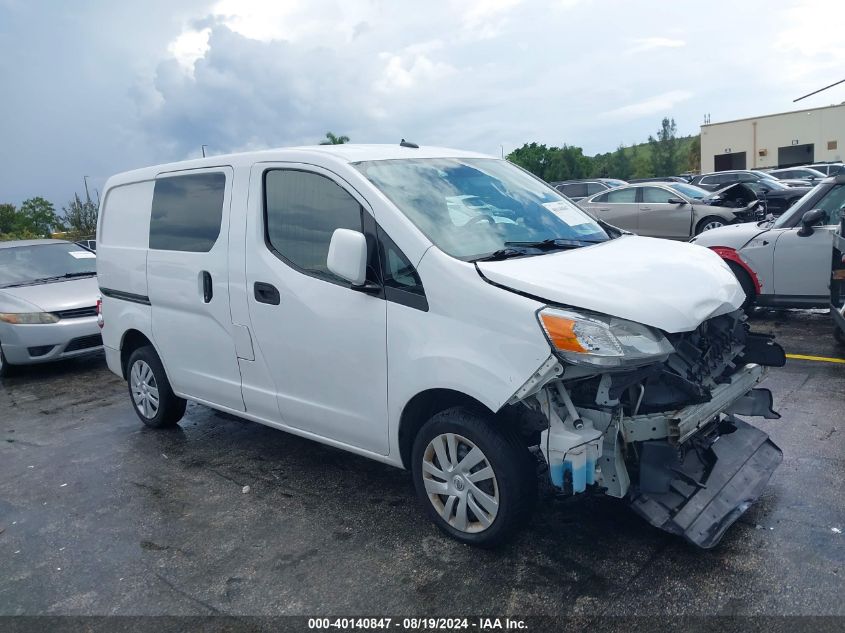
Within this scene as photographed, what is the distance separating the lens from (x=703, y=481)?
3428 mm

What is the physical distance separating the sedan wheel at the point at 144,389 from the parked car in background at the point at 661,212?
442 inches

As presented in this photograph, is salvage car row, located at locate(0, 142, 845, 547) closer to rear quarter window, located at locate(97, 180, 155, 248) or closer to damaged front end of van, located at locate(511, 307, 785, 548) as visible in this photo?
damaged front end of van, located at locate(511, 307, 785, 548)

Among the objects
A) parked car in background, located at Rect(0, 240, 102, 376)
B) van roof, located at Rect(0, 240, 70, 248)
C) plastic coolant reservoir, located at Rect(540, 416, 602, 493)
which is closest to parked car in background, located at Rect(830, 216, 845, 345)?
plastic coolant reservoir, located at Rect(540, 416, 602, 493)

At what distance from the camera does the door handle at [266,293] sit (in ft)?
13.5

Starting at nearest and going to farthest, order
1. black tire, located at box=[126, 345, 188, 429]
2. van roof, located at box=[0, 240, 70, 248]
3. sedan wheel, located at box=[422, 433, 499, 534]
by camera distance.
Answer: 1. sedan wheel, located at box=[422, 433, 499, 534]
2. black tire, located at box=[126, 345, 188, 429]
3. van roof, located at box=[0, 240, 70, 248]

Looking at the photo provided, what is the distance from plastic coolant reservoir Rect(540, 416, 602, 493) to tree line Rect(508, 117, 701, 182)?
2174 inches

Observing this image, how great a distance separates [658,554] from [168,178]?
407 cm

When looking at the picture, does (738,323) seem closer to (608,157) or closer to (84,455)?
(84,455)

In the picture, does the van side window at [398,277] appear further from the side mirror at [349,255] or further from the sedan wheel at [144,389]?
the sedan wheel at [144,389]

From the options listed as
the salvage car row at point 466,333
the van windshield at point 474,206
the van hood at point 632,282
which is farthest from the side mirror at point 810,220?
the van hood at point 632,282

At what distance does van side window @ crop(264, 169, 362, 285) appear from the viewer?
3877 millimetres

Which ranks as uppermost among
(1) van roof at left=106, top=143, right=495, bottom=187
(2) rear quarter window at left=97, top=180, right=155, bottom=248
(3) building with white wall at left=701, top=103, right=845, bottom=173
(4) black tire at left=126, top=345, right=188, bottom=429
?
(3) building with white wall at left=701, top=103, right=845, bottom=173

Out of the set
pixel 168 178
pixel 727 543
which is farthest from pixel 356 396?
pixel 168 178

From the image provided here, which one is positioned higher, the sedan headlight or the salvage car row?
the salvage car row
